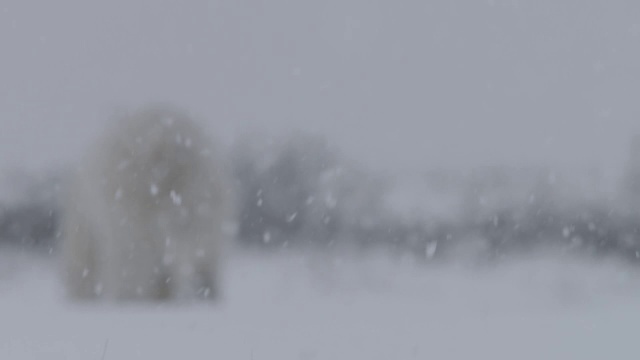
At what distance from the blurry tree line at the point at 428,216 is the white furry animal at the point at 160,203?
88 centimetres

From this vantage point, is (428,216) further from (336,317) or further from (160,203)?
(336,317)

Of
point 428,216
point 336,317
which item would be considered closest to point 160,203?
point 336,317

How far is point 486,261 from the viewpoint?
4.64 metres

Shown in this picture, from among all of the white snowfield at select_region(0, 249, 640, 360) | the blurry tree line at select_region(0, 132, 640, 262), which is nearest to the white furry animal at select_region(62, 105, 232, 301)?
the white snowfield at select_region(0, 249, 640, 360)

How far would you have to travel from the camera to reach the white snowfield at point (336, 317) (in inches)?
82.7

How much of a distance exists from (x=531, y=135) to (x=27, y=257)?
3445 mm

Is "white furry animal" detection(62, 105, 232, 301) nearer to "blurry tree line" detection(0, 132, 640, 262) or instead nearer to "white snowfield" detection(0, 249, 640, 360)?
"white snowfield" detection(0, 249, 640, 360)

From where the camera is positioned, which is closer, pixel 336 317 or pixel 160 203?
pixel 336 317

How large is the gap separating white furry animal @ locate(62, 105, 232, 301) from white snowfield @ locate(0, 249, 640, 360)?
0.65 ft

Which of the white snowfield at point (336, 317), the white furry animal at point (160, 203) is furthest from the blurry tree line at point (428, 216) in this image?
the white furry animal at point (160, 203)

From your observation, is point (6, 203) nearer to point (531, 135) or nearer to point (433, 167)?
point (433, 167)

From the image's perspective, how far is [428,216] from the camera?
4637mm

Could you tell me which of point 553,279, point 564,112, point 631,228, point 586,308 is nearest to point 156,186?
point 586,308

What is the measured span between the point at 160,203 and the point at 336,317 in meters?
1.07
